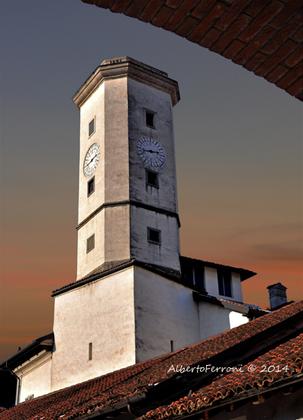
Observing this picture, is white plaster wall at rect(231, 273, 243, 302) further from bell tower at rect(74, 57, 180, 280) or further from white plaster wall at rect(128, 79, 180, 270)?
bell tower at rect(74, 57, 180, 280)

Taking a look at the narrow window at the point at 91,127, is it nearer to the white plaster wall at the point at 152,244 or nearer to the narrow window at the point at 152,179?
the narrow window at the point at 152,179

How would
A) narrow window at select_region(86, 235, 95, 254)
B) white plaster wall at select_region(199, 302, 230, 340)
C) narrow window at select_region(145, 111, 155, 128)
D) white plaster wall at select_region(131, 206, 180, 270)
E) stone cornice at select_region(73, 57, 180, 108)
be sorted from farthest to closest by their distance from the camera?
stone cornice at select_region(73, 57, 180, 108) < narrow window at select_region(145, 111, 155, 128) < narrow window at select_region(86, 235, 95, 254) < white plaster wall at select_region(131, 206, 180, 270) < white plaster wall at select_region(199, 302, 230, 340)

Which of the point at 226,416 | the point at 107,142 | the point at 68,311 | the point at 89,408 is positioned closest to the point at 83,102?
the point at 107,142

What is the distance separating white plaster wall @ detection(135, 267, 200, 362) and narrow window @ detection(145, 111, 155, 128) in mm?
8916

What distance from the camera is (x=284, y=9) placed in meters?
4.36

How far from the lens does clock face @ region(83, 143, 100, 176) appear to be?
30811 millimetres

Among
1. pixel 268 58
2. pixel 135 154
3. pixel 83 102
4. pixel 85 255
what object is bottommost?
pixel 268 58

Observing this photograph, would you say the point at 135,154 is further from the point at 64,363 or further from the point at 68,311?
the point at 64,363

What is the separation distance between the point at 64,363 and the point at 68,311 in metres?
2.22

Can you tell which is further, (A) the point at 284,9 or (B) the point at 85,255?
(B) the point at 85,255

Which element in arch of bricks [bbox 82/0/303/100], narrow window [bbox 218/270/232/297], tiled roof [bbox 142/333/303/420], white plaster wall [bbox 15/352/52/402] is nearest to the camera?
arch of bricks [bbox 82/0/303/100]

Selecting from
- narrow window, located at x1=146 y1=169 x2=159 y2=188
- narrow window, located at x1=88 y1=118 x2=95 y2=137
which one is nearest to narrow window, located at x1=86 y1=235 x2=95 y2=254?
narrow window, located at x1=146 y1=169 x2=159 y2=188

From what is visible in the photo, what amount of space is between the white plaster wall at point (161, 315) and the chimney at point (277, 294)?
6.84m

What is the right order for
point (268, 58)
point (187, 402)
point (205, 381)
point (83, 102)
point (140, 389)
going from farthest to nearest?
1. point (83, 102)
2. point (140, 389)
3. point (205, 381)
4. point (187, 402)
5. point (268, 58)
